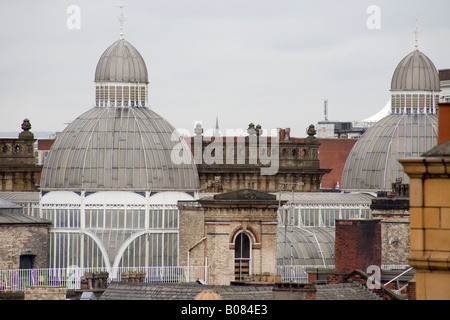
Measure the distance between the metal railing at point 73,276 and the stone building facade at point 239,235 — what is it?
0.97 m

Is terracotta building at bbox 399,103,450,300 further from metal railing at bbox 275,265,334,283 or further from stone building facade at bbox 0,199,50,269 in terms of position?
stone building facade at bbox 0,199,50,269

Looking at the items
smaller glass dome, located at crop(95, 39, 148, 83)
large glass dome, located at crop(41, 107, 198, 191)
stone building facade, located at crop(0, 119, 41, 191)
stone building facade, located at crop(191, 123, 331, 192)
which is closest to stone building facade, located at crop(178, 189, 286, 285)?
large glass dome, located at crop(41, 107, 198, 191)

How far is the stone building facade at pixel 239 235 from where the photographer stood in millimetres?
80062

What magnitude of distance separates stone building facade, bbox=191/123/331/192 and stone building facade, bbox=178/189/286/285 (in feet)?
98.1

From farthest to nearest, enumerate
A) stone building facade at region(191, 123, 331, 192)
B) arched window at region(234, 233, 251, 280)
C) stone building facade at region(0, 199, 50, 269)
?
stone building facade at region(191, 123, 331, 192)
stone building facade at region(0, 199, 50, 269)
arched window at region(234, 233, 251, 280)

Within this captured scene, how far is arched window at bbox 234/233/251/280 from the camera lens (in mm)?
80000

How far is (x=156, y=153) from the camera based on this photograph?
9419 centimetres

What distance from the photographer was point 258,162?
119 m

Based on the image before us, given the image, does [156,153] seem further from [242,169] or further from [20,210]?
[242,169]

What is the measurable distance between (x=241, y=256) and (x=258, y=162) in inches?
1524

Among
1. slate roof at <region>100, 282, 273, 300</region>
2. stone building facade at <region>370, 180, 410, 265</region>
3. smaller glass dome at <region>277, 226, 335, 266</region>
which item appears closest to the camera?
slate roof at <region>100, 282, 273, 300</region>

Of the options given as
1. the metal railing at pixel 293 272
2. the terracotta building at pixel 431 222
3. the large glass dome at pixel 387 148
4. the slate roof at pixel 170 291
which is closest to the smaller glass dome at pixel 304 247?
the metal railing at pixel 293 272

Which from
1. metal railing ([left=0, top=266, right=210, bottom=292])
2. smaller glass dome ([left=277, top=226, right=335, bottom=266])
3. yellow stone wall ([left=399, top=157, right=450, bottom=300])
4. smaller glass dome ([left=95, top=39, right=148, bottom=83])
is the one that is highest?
smaller glass dome ([left=95, top=39, right=148, bottom=83])

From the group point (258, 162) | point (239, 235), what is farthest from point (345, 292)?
point (258, 162)
